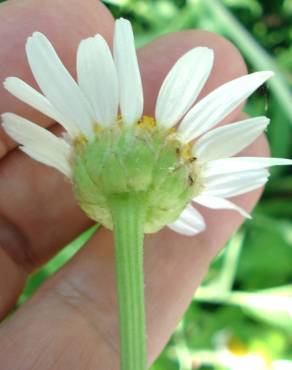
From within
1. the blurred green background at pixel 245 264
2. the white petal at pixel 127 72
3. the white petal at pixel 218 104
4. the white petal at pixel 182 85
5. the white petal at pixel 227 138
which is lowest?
the blurred green background at pixel 245 264

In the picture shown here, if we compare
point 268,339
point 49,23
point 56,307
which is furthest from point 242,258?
point 49,23

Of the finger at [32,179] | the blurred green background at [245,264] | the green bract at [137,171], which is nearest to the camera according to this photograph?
the green bract at [137,171]

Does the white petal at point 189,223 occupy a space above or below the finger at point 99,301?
above

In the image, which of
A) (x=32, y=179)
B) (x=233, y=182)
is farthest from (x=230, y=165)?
(x=32, y=179)

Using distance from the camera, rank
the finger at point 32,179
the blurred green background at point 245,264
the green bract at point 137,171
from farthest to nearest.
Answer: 1. the blurred green background at point 245,264
2. the finger at point 32,179
3. the green bract at point 137,171

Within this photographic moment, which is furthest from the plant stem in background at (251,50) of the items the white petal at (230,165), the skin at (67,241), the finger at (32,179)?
the white petal at (230,165)

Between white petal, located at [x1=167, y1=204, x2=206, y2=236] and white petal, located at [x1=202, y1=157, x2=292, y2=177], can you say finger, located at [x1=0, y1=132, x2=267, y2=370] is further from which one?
white petal, located at [x1=202, y1=157, x2=292, y2=177]

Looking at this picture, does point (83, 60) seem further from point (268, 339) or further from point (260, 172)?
point (268, 339)

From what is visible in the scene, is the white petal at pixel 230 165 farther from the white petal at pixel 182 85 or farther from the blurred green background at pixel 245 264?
the blurred green background at pixel 245 264
